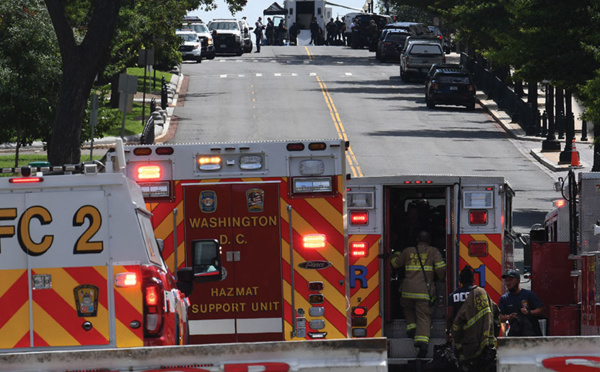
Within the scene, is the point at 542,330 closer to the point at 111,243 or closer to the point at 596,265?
the point at 596,265

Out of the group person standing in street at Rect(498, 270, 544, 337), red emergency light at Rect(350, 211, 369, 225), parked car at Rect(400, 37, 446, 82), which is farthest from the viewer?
parked car at Rect(400, 37, 446, 82)

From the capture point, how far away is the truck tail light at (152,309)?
31.3 ft

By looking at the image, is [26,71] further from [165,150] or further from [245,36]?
[245,36]

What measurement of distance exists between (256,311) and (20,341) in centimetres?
398

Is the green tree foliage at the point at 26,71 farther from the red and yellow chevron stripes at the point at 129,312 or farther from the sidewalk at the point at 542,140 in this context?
the red and yellow chevron stripes at the point at 129,312

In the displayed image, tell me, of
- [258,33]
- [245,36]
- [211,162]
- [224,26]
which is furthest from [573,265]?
[258,33]

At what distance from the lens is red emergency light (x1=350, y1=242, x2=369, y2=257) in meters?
14.9

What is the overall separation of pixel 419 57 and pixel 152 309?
53.0 metres

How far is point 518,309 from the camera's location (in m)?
14.2

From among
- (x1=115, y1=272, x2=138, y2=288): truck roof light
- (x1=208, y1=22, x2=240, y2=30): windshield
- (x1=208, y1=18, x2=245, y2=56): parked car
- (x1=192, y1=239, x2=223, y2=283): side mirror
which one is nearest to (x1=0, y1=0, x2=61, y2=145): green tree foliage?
(x1=192, y1=239, x2=223, y2=283): side mirror

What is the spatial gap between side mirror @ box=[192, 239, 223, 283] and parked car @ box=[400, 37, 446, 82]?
5012 cm

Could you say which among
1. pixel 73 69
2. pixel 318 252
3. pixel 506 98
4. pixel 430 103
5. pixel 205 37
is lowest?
pixel 430 103

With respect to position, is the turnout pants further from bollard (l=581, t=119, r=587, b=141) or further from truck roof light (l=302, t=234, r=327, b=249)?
bollard (l=581, t=119, r=587, b=141)

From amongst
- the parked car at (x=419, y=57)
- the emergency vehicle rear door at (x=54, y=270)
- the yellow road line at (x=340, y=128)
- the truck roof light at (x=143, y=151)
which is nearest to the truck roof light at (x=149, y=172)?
Result: the truck roof light at (x=143, y=151)
